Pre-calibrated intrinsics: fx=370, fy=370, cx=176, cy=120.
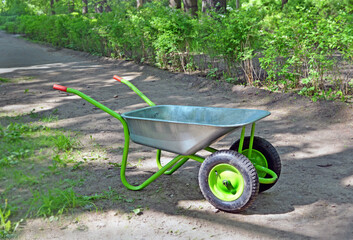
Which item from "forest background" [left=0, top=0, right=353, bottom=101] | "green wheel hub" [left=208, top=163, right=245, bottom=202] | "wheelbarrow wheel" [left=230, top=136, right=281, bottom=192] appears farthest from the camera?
"forest background" [left=0, top=0, right=353, bottom=101]

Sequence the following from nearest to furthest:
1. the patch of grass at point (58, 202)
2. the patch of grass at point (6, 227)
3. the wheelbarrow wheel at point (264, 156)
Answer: the patch of grass at point (6, 227)
the patch of grass at point (58, 202)
the wheelbarrow wheel at point (264, 156)

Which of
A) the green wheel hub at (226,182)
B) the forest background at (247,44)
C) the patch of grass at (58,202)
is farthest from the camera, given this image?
the forest background at (247,44)

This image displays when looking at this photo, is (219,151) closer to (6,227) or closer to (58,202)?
(58,202)

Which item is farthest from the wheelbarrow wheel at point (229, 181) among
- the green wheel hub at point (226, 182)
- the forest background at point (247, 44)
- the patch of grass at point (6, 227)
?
the forest background at point (247, 44)

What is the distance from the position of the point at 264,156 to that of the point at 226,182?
515 mm

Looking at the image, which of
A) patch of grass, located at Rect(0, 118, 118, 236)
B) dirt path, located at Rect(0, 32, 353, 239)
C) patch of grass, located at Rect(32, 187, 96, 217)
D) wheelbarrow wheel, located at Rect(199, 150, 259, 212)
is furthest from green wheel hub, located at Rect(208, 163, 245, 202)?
patch of grass, located at Rect(32, 187, 96, 217)

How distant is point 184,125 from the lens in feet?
9.18

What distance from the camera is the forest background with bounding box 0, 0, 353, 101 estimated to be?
5.46 metres

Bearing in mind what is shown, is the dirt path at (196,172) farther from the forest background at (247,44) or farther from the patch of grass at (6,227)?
the forest background at (247,44)

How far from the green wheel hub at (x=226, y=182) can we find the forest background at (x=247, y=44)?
318 centimetres

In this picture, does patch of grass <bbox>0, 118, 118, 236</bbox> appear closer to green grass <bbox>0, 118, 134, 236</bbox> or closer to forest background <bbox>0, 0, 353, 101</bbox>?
green grass <bbox>0, 118, 134, 236</bbox>

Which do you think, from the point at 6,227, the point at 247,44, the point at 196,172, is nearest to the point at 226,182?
the point at 196,172

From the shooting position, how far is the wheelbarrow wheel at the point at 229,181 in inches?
105

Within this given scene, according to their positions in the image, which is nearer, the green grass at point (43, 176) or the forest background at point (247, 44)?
the green grass at point (43, 176)
